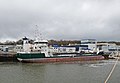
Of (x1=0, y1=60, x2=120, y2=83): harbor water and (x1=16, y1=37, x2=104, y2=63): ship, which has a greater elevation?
(x1=16, y1=37, x2=104, y2=63): ship

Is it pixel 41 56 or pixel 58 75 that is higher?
pixel 41 56

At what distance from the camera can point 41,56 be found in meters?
41.3

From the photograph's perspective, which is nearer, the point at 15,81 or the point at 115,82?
the point at 115,82

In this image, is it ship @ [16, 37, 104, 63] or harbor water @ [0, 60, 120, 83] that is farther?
ship @ [16, 37, 104, 63]

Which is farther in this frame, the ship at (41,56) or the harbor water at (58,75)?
the ship at (41,56)

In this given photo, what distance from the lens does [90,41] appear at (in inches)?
2788

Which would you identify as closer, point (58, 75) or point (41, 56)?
point (58, 75)

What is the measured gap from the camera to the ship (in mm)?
40500

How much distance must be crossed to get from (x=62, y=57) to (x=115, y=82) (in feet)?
85.3

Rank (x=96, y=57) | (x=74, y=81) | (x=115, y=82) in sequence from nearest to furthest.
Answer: (x=115, y=82) → (x=74, y=81) → (x=96, y=57)

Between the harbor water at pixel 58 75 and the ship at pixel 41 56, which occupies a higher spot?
the ship at pixel 41 56

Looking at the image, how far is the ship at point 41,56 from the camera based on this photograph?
40500 mm

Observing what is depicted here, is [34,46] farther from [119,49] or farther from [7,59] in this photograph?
[119,49]

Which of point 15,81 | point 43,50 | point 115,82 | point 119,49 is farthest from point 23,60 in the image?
point 119,49
